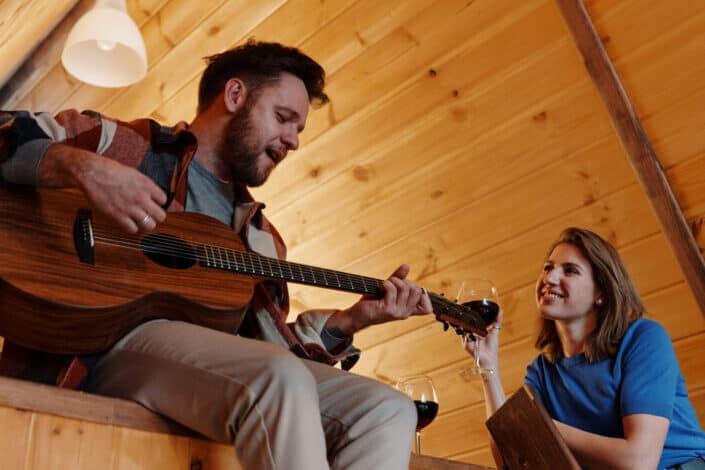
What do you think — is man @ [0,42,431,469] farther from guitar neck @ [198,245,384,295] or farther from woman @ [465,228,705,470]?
woman @ [465,228,705,470]

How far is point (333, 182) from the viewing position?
10.9 ft

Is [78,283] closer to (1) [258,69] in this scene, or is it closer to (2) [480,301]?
(1) [258,69]

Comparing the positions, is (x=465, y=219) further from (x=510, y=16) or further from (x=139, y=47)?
(x=139, y=47)

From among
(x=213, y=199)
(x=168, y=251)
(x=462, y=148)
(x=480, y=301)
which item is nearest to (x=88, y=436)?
(x=168, y=251)

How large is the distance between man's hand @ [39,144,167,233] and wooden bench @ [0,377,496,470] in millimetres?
324

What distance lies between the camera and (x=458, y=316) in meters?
2.38

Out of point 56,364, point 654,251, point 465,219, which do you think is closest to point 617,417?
point 654,251

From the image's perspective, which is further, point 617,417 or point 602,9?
point 602,9

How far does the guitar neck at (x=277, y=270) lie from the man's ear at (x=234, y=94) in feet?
1.57

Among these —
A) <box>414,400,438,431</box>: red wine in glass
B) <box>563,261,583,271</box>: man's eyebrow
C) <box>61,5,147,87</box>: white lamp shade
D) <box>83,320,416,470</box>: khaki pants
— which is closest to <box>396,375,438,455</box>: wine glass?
<box>414,400,438,431</box>: red wine in glass

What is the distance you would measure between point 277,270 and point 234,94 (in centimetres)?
56

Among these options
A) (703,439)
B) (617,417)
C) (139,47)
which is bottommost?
(703,439)

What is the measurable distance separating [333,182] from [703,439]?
1558 millimetres

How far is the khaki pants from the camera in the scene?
150 cm
